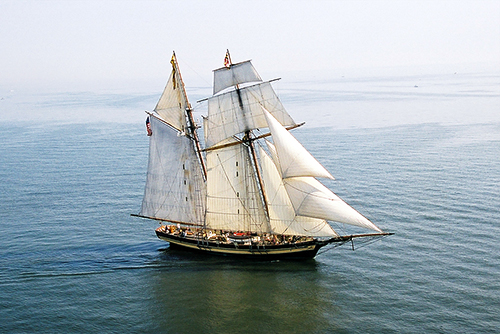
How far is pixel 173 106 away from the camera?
5709 centimetres

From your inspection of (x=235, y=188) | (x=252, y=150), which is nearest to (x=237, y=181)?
(x=235, y=188)

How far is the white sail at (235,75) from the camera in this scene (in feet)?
176

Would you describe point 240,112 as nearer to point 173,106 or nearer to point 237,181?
point 237,181

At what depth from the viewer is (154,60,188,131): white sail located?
56375 millimetres

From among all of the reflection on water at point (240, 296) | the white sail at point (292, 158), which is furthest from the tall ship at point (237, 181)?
the reflection on water at point (240, 296)

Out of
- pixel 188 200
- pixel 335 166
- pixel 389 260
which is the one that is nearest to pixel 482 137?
pixel 335 166

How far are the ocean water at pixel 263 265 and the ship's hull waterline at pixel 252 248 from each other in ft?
3.55

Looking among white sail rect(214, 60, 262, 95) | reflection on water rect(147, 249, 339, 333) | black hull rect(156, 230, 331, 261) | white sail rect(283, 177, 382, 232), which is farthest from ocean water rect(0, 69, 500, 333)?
white sail rect(214, 60, 262, 95)

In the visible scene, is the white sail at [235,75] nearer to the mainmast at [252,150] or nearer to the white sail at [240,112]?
the mainmast at [252,150]

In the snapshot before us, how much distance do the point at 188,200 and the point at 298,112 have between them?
123m

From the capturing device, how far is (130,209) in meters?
70.2

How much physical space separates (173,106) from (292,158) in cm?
1660

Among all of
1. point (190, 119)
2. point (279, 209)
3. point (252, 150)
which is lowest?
point (279, 209)

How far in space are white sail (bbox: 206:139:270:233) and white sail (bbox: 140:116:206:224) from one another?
3.32 meters
